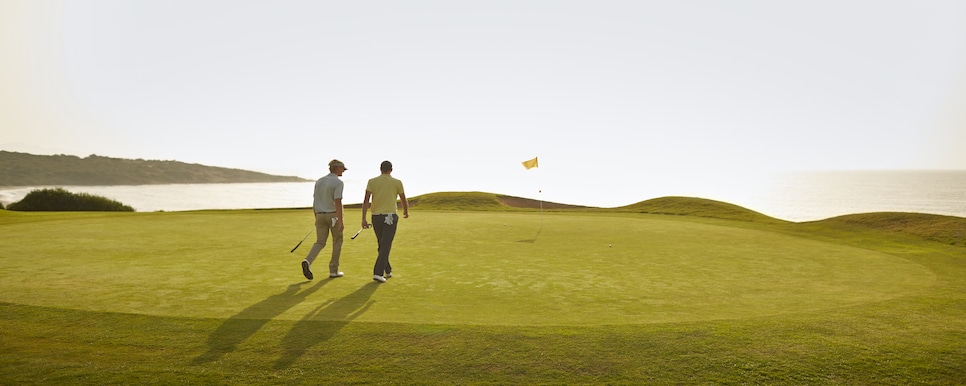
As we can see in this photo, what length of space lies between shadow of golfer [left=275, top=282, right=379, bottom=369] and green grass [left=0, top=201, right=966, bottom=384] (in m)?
0.03

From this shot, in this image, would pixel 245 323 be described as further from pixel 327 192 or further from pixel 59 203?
pixel 59 203

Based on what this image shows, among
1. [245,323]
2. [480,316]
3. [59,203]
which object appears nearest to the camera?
[245,323]

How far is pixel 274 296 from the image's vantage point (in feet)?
27.3

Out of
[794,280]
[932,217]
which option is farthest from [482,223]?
[932,217]

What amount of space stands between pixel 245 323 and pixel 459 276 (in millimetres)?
4173

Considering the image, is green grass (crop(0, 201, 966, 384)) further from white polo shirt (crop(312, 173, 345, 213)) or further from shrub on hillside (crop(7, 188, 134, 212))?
shrub on hillside (crop(7, 188, 134, 212))

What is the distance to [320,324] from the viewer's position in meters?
6.66

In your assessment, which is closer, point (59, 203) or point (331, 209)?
point (331, 209)

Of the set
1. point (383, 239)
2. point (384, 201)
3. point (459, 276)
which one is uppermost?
point (384, 201)

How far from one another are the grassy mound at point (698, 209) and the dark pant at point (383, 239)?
66.3 ft

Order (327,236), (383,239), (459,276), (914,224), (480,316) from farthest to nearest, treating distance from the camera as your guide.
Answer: (914,224) → (327,236) → (383,239) → (459,276) → (480,316)

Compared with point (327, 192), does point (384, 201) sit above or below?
below

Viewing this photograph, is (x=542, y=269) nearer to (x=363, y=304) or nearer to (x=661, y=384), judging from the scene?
(x=363, y=304)

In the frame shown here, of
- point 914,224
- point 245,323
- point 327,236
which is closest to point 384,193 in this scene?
point 327,236
